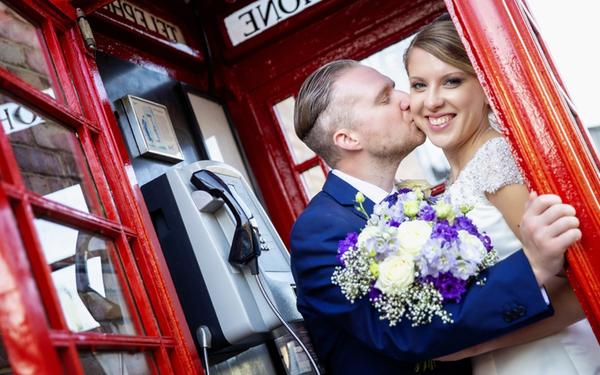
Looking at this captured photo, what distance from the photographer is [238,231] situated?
96.5 inches

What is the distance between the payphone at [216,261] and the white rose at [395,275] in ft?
2.34

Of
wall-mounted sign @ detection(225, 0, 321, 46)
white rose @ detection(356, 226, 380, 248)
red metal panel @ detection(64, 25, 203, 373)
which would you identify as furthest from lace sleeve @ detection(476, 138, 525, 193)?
wall-mounted sign @ detection(225, 0, 321, 46)

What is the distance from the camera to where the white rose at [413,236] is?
1802mm

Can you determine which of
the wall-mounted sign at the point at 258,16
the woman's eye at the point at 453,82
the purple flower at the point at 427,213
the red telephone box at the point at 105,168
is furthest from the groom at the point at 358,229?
the wall-mounted sign at the point at 258,16

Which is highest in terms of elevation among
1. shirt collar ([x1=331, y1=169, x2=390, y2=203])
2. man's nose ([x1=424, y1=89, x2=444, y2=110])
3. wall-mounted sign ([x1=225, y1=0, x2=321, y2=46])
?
wall-mounted sign ([x1=225, y1=0, x2=321, y2=46])

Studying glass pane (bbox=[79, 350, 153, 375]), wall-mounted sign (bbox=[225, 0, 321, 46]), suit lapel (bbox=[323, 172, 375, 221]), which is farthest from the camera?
wall-mounted sign (bbox=[225, 0, 321, 46])

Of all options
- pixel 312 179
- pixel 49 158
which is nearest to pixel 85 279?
pixel 49 158

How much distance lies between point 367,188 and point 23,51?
1.19 m

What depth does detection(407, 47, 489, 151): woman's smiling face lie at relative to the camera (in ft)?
7.25

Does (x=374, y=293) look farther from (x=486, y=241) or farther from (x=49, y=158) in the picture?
(x=49, y=158)

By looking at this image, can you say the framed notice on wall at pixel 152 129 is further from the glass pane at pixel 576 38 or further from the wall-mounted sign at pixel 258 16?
the glass pane at pixel 576 38

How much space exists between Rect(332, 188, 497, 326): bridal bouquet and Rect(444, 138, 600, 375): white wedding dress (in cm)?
10

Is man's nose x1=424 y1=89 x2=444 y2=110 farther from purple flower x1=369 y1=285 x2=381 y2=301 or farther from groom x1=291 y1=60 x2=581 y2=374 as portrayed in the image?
purple flower x1=369 y1=285 x2=381 y2=301

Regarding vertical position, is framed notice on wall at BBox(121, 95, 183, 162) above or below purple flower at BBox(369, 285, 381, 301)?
above
